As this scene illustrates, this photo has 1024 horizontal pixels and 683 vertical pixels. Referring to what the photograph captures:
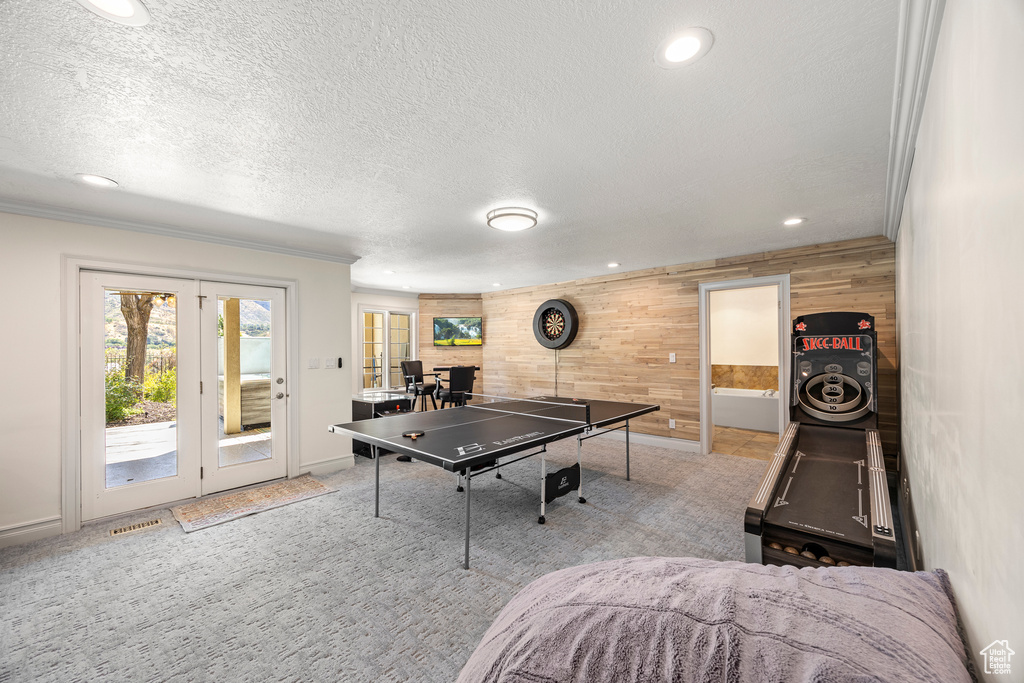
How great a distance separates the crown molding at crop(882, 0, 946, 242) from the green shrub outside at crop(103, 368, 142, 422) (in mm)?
5355

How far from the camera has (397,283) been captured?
285 inches

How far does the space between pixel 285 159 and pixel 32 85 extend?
968mm

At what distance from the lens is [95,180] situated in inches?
104

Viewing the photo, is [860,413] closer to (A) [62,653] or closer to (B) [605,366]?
(B) [605,366]

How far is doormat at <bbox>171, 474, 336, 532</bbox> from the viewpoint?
3.44 m

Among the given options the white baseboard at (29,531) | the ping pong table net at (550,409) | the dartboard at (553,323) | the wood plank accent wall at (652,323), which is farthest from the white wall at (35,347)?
the wood plank accent wall at (652,323)

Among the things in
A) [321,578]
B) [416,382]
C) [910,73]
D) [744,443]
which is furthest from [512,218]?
[744,443]

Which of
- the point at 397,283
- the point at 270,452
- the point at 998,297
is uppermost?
the point at 397,283

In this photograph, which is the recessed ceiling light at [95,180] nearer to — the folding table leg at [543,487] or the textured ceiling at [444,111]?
the textured ceiling at [444,111]

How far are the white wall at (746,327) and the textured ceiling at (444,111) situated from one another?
4.26 m

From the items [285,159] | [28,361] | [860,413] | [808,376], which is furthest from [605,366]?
[28,361]

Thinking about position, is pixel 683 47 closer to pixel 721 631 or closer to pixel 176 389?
pixel 721 631

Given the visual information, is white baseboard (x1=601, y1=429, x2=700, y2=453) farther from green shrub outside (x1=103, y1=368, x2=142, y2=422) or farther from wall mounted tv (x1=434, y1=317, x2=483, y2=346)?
green shrub outside (x1=103, y1=368, x2=142, y2=422)

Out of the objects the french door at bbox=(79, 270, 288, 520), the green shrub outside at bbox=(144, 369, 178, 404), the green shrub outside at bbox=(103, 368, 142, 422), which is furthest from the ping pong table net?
the green shrub outside at bbox=(103, 368, 142, 422)
